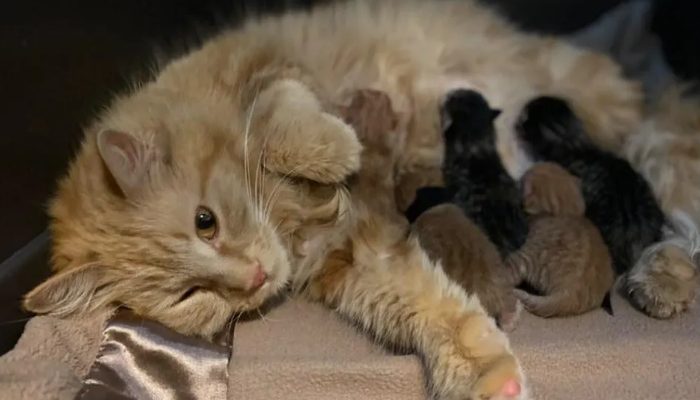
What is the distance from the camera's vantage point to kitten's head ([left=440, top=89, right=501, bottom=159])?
1.88 m

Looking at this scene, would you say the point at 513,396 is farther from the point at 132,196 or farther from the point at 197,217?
the point at 132,196

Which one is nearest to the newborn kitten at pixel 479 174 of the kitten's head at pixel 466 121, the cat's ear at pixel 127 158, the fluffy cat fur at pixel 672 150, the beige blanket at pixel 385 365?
the kitten's head at pixel 466 121

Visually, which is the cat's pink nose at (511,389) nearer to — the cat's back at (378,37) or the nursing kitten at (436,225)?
the nursing kitten at (436,225)

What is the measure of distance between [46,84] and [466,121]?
0.92 metres

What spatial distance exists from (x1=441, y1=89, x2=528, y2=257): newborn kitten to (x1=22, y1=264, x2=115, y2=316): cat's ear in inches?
30.2

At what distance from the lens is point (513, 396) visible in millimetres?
1421

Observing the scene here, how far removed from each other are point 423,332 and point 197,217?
0.48 metres

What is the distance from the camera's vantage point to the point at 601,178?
187 centimetres

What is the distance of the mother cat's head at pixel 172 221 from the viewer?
153 centimetres

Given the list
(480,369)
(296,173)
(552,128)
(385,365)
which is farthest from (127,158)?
(552,128)

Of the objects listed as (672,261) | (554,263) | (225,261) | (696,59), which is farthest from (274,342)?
(696,59)

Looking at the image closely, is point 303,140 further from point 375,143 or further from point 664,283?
point 664,283

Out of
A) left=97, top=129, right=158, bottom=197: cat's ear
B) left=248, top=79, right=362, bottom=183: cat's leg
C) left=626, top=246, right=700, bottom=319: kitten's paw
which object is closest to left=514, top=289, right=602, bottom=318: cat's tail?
left=626, top=246, right=700, bottom=319: kitten's paw

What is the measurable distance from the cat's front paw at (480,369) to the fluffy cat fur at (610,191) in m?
0.40
